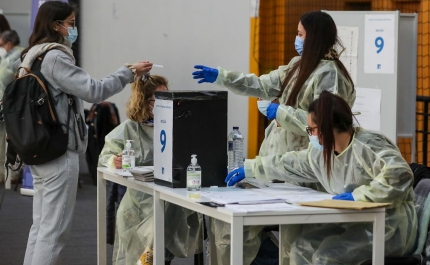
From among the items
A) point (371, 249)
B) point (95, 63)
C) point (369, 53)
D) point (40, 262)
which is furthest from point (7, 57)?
point (371, 249)

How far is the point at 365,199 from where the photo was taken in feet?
10.7

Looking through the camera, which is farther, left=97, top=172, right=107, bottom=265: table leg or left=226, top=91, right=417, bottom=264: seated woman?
left=97, top=172, right=107, bottom=265: table leg

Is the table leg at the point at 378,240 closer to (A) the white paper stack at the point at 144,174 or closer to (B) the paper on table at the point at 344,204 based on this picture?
(B) the paper on table at the point at 344,204

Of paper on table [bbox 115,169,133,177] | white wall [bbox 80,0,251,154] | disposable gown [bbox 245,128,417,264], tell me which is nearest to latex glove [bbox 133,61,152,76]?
paper on table [bbox 115,169,133,177]

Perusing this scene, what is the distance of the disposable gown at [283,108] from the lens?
3.96 m

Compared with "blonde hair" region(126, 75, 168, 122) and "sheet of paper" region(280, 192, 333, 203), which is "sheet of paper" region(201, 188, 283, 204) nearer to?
"sheet of paper" region(280, 192, 333, 203)

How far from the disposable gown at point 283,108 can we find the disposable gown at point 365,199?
428 mm

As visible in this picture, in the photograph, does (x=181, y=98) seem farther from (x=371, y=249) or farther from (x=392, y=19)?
(x=392, y=19)

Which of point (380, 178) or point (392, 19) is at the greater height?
point (392, 19)

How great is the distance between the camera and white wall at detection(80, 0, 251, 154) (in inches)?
336

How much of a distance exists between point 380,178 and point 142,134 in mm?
1709

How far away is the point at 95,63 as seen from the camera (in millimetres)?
9586

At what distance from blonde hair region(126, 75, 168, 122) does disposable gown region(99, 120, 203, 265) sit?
8 centimetres

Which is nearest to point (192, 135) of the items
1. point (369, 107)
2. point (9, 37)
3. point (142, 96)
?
point (142, 96)
